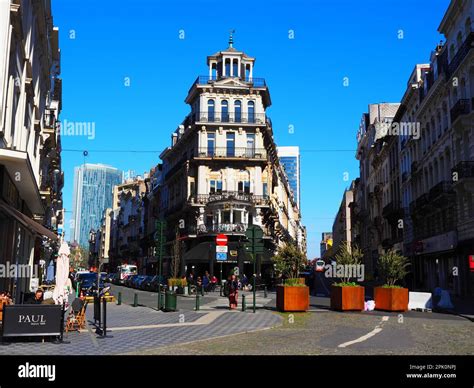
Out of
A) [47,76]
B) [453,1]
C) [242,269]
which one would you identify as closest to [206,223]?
[242,269]

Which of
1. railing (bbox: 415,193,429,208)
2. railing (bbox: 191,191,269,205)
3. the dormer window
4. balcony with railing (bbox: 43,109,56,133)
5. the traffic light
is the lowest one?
the traffic light

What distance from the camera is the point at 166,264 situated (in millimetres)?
67375

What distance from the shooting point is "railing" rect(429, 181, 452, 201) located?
32.9 meters

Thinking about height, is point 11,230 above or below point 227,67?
below

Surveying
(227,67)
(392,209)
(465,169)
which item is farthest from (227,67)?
(465,169)

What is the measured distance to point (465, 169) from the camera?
95.3 feet

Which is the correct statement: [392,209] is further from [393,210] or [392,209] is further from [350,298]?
[350,298]

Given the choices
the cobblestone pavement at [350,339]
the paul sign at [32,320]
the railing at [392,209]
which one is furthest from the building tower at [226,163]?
the paul sign at [32,320]

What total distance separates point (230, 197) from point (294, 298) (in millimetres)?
31955

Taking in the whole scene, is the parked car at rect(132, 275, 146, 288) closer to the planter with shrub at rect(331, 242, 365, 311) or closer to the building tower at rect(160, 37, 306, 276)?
the building tower at rect(160, 37, 306, 276)

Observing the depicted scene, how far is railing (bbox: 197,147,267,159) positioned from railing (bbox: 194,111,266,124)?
2.91m

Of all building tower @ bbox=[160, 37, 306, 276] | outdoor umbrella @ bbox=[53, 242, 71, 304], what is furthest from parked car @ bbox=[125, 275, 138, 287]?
outdoor umbrella @ bbox=[53, 242, 71, 304]
